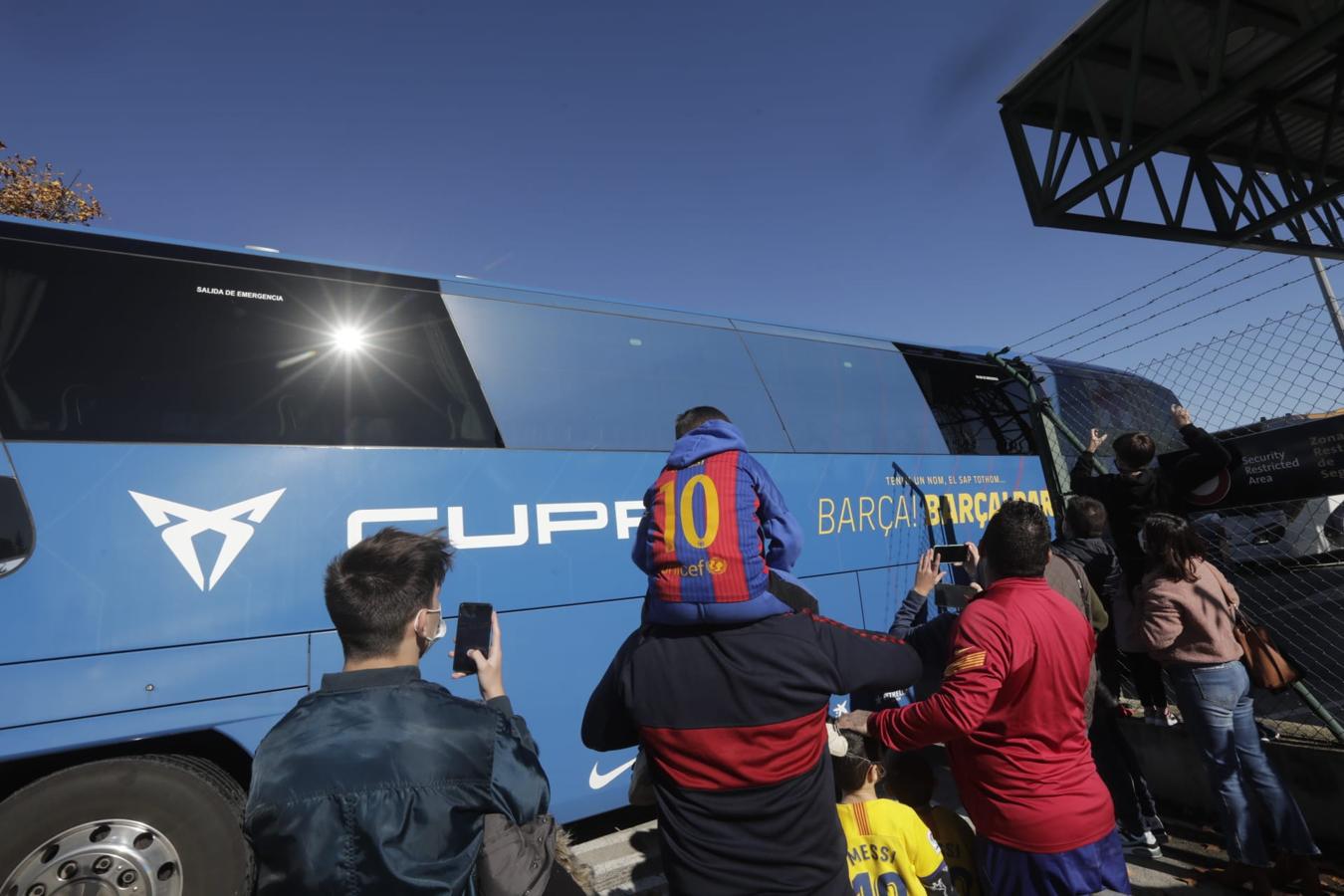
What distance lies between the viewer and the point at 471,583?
3482 millimetres

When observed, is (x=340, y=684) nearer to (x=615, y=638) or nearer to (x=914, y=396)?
(x=615, y=638)

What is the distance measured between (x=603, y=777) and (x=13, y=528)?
295 centimetres

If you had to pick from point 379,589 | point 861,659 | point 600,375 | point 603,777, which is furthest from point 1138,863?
point 379,589

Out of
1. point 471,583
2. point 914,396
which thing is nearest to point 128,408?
point 471,583

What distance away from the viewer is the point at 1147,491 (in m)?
4.46

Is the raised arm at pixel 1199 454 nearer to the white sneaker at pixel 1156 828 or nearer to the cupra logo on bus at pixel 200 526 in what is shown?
the white sneaker at pixel 1156 828

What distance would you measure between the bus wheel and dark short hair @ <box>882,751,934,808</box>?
2.66m

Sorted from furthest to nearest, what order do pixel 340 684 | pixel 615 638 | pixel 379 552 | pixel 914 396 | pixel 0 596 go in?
pixel 914 396, pixel 615 638, pixel 0 596, pixel 379 552, pixel 340 684

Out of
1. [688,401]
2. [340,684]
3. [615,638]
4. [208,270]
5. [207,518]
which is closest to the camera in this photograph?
Answer: [340,684]

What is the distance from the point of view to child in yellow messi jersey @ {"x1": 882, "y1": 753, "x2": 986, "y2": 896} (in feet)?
7.72

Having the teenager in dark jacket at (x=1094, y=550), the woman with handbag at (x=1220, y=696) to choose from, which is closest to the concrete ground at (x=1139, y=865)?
the woman with handbag at (x=1220, y=696)

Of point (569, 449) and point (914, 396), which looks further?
point (914, 396)

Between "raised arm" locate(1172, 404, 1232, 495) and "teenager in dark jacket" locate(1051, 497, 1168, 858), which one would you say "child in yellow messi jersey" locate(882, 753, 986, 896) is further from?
"raised arm" locate(1172, 404, 1232, 495)

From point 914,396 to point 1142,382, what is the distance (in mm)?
3279
